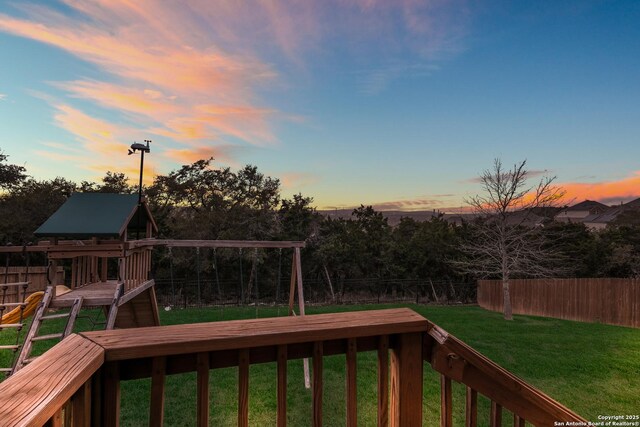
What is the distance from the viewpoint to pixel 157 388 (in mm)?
1158

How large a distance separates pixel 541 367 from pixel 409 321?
23.3ft

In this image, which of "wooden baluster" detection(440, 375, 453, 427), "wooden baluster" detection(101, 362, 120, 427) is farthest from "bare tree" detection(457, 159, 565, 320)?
"wooden baluster" detection(101, 362, 120, 427)

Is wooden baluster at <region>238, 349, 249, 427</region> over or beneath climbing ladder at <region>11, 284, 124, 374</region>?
over

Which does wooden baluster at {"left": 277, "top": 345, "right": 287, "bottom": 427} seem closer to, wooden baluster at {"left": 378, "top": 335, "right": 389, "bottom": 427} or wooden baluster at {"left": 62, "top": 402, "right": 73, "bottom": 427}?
wooden baluster at {"left": 378, "top": 335, "right": 389, "bottom": 427}

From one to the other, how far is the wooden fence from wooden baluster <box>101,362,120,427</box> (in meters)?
15.6

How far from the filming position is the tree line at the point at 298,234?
16484mm

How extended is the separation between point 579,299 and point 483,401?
1077cm

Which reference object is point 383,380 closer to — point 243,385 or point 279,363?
point 279,363

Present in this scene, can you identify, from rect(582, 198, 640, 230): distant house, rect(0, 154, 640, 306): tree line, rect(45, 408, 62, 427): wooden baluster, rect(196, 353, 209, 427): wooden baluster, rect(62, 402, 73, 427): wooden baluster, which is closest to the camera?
rect(45, 408, 62, 427): wooden baluster

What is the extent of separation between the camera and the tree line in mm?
16484

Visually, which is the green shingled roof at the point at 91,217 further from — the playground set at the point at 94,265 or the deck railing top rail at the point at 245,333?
the deck railing top rail at the point at 245,333

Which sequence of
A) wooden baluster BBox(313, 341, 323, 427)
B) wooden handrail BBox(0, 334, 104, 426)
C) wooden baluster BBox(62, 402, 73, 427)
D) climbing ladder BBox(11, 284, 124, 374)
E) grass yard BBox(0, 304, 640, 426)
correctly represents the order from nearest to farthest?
1. wooden handrail BBox(0, 334, 104, 426)
2. wooden baluster BBox(62, 402, 73, 427)
3. wooden baluster BBox(313, 341, 323, 427)
4. grass yard BBox(0, 304, 640, 426)
5. climbing ladder BBox(11, 284, 124, 374)

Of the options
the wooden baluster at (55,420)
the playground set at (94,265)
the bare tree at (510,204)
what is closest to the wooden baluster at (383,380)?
the wooden baluster at (55,420)

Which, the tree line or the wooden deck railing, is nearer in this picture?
the wooden deck railing
